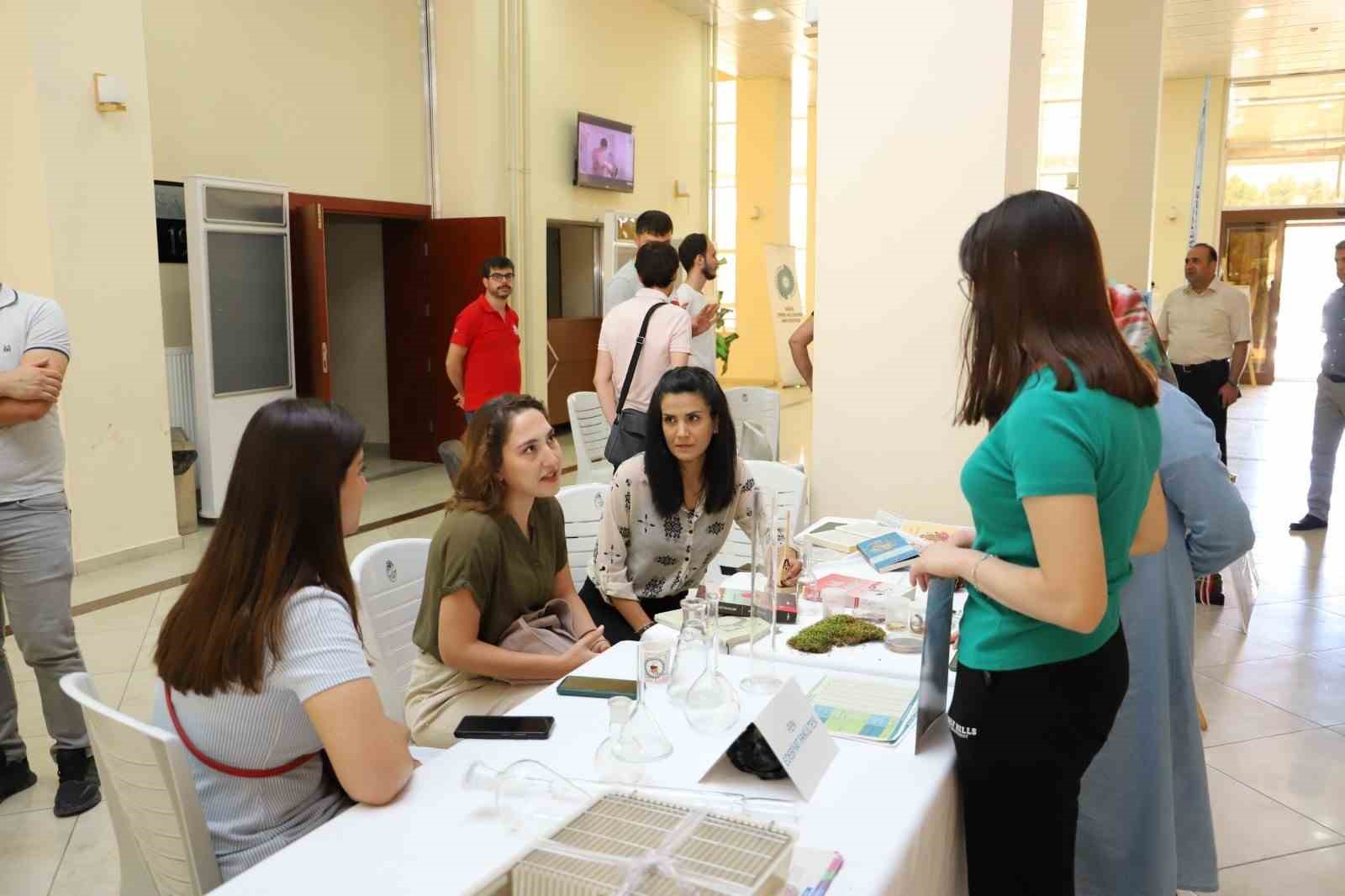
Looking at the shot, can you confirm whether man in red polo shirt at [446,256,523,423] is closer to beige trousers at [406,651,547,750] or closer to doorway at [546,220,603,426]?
doorway at [546,220,603,426]

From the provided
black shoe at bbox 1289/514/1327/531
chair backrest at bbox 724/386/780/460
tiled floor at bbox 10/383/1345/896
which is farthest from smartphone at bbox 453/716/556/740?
black shoe at bbox 1289/514/1327/531

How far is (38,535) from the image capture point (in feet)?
9.45

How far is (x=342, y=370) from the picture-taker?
9.52 m

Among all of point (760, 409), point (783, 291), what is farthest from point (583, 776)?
point (783, 291)

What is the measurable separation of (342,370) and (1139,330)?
8391 millimetres

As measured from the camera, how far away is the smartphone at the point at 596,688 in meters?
1.87

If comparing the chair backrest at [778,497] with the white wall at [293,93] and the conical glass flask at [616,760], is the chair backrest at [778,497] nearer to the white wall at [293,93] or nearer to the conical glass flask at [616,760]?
the conical glass flask at [616,760]

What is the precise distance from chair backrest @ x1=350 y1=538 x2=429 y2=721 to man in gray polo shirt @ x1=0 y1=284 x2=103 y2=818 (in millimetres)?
1067

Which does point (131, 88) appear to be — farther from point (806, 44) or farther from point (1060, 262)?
point (806, 44)

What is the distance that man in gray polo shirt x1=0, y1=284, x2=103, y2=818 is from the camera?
112 inches

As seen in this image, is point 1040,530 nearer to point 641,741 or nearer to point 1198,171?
point 641,741

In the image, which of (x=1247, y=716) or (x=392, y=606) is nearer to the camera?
(x=392, y=606)

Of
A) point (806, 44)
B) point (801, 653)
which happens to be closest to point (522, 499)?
point (801, 653)

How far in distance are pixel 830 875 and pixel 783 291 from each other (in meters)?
11.9
